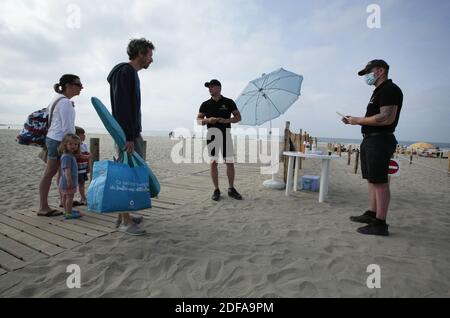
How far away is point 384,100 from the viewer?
290 cm

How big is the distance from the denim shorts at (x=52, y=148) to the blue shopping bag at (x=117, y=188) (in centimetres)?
115

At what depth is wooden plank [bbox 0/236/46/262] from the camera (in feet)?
7.70

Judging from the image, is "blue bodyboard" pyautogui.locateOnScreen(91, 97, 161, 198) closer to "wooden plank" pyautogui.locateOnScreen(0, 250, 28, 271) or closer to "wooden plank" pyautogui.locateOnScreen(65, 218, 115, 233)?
"wooden plank" pyautogui.locateOnScreen(65, 218, 115, 233)

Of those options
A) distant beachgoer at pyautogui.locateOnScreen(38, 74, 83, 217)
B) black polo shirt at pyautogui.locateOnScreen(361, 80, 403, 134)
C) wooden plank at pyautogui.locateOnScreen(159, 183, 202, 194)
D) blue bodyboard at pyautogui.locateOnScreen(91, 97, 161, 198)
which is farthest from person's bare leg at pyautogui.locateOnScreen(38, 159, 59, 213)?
black polo shirt at pyautogui.locateOnScreen(361, 80, 403, 134)

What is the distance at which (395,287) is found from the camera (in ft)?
6.59

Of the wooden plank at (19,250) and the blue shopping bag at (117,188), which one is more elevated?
the blue shopping bag at (117,188)

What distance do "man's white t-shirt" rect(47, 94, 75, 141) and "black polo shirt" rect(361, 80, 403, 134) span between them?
144 inches

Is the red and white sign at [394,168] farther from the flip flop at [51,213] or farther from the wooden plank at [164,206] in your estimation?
the flip flop at [51,213]

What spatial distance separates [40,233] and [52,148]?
1019 mm

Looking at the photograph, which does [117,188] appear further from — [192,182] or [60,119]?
[192,182]

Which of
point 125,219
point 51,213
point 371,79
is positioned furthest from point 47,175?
point 371,79

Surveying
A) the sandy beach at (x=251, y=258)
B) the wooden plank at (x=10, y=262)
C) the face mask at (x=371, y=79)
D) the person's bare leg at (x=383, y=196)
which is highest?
the face mask at (x=371, y=79)

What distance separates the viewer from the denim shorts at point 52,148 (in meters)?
3.21

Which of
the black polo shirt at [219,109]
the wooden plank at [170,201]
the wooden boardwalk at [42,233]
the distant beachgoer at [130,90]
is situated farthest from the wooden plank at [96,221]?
the black polo shirt at [219,109]
